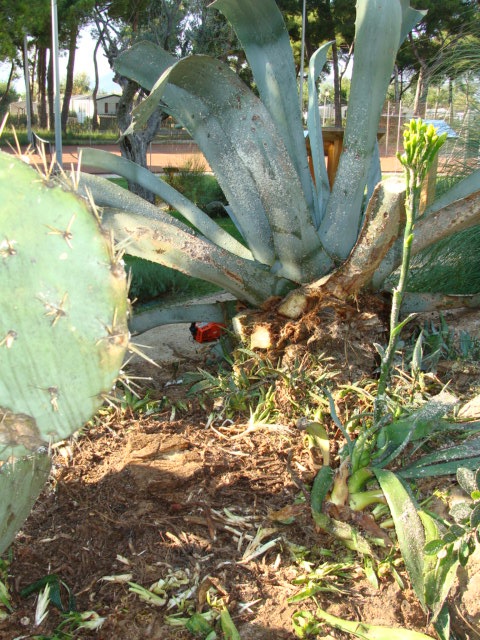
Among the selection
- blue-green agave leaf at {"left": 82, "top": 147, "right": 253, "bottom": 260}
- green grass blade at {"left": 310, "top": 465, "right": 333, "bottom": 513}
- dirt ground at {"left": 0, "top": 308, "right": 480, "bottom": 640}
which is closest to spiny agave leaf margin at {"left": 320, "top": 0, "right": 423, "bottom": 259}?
blue-green agave leaf at {"left": 82, "top": 147, "right": 253, "bottom": 260}

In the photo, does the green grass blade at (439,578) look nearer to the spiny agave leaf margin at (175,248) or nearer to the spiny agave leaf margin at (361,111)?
the spiny agave leaf margin at (175,248)

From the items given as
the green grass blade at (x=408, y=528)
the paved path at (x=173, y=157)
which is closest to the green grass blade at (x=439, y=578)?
the green grass blade at (x=408, y=528)

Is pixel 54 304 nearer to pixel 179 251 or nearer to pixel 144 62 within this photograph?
pixel 179 251

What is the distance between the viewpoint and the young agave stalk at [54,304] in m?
1.23

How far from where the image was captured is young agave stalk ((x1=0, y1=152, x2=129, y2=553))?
123 centimetres

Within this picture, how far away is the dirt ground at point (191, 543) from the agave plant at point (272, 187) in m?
0.60

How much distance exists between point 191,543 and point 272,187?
1244 mm

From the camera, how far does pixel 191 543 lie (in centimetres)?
174

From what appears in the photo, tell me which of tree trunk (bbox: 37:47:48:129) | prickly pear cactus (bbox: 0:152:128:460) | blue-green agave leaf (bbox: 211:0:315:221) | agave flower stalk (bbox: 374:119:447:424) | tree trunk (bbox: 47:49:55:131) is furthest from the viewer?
tree trunk (bbox: 37:47:48:129)

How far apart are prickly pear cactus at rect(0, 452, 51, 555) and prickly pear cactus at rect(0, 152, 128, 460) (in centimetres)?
28

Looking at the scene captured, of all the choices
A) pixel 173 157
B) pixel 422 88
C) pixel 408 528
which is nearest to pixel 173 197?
pixel 408 528

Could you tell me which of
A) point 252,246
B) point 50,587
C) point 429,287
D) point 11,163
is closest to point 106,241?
point 11,163

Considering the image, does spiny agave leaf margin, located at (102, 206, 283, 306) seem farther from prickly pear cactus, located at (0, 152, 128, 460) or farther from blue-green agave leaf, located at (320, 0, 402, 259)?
prickly pear cactus, located at (0, 152, 128, 460)

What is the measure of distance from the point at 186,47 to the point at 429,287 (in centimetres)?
919
